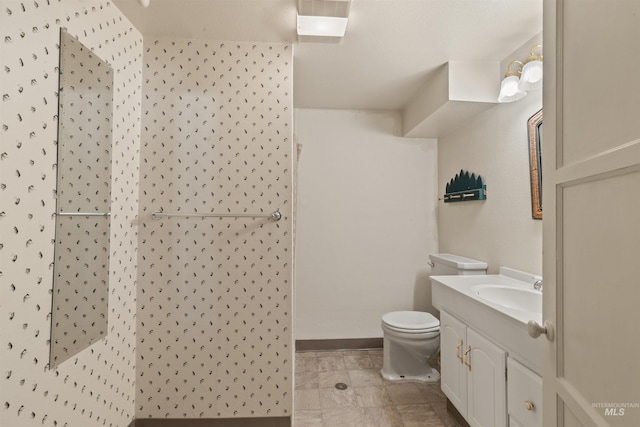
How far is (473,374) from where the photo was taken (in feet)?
5.40

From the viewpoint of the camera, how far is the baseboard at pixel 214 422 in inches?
71.2

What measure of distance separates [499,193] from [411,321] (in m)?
1.13

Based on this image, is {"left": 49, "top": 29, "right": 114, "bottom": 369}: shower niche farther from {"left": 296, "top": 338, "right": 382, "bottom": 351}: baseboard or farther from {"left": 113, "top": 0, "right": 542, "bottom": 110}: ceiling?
{"left": 296, "top": 338, "right": 382, "bottom": 351}: baseboard

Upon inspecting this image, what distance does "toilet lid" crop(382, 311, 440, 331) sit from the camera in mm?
2298

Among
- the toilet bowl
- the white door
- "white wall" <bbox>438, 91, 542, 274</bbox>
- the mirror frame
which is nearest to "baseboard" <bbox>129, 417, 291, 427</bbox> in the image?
the toilet bowl

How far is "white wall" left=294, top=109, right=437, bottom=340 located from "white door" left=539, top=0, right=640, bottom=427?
2137 mm

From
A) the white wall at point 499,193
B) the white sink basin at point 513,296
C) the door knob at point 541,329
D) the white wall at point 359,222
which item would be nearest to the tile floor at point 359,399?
the white wall at point 359,222

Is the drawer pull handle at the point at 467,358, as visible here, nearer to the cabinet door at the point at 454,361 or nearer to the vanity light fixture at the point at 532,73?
the cabinet door at the point at 454,361

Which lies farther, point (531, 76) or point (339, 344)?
point (339, 344)

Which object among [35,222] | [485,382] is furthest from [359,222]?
[35,222]

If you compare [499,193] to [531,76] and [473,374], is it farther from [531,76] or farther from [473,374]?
[473,374]

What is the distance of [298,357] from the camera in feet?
9.23

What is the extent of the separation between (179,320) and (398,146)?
2301 millimetres

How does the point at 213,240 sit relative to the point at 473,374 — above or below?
above
